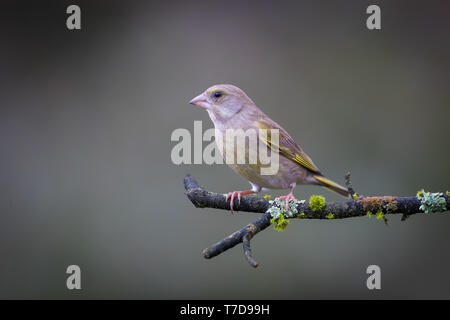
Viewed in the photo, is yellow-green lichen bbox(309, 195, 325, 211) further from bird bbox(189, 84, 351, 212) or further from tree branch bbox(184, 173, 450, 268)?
bird bbox(189, 84, 351, 212)

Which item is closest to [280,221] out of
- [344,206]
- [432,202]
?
[344,206]

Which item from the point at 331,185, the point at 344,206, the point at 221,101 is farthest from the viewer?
the point at 331,185

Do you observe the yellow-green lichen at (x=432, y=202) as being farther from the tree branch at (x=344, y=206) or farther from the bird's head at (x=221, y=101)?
the bird's head at (x=221, y=101)

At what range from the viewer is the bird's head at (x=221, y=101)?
388 cm

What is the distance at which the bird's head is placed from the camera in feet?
12.7

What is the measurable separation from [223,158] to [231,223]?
2611 mm

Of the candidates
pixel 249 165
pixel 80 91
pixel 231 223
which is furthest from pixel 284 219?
pixel 80 91

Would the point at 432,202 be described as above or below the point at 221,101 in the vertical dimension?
below

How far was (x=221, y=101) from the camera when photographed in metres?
3.89

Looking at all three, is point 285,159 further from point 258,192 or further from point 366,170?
point 366,170

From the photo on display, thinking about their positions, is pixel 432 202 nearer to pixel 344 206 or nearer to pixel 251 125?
pixel 344 206

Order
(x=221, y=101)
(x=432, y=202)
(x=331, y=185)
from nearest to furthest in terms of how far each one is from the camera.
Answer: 1. (x=432, y=202)
2. (x=221, y=101)
3. (x=331, y=185)

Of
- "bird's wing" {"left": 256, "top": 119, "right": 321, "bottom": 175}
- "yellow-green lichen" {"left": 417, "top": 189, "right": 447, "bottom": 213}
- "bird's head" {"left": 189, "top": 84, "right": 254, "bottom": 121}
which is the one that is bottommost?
"yellow-green lichen" {"left": 417, "top": 189, "right": 447, "bottom": 213}

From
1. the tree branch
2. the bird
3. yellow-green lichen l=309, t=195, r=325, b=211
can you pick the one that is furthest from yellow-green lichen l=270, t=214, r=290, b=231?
the bird
